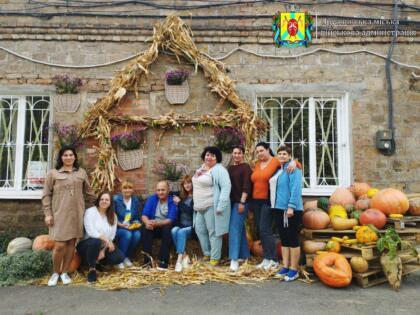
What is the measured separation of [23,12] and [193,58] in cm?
318

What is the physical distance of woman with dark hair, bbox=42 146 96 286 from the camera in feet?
14.8

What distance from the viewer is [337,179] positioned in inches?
253

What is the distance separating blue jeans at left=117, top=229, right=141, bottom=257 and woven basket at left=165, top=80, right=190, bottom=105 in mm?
2249

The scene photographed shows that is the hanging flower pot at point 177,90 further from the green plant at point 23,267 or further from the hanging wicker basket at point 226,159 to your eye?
the green plant at point 23,267

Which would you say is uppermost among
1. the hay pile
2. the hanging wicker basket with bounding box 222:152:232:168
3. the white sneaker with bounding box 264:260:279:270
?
the hanging wicker basket with bounding box 222:152:232:168

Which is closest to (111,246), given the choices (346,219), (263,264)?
(263,264)

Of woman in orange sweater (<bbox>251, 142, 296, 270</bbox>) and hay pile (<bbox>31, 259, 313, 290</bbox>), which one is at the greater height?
woman in orange sweater (<bbox>251, 142, 296, 270</bbox>)

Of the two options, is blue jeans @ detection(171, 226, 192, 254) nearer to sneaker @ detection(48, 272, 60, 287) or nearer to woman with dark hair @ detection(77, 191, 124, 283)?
woman with dark hair @ detection(77, 191, 124, 283)

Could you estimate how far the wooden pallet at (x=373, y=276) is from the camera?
14.2ft

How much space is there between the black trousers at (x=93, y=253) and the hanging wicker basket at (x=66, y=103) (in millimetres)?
2522

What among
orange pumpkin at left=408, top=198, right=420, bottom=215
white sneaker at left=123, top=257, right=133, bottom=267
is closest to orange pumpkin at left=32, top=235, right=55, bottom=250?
white sneaker at left=123, top=257, right=133, bottom=267

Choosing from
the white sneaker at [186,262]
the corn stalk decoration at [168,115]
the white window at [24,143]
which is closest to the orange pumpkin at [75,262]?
the corn stalk decoration at [168,115]

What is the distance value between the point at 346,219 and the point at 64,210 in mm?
3661

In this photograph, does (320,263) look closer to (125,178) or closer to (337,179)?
(337,179)
